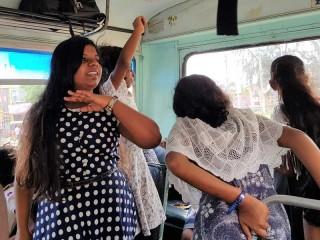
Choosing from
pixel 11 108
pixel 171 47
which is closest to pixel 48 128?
pixel 11 108

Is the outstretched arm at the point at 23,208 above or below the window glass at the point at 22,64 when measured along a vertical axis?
below

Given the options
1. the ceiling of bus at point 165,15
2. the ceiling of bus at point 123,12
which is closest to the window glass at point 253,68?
the ceiling of bus at point 165,15

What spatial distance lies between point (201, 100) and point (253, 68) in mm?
2030

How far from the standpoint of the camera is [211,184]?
1281mm

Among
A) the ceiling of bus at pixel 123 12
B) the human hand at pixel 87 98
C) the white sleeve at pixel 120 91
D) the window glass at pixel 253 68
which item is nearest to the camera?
the human hand at pixel 87 98

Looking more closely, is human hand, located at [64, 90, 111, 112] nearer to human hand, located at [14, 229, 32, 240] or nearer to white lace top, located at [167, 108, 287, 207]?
white lace top, located at [167, 108, 287, 207]

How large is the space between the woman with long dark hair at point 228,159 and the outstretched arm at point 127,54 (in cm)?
44

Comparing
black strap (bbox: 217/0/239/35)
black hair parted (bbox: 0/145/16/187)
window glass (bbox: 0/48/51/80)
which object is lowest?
black hair parted (bbox: 0/145/16/187)

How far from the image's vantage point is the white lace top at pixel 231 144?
1325 mm

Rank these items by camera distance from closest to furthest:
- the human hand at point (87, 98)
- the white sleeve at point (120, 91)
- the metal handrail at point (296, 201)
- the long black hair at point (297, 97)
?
the metal handrail at point (296, 201)
the human hand at point (87, 98)
the white sleeve at point (120, 91)
the long black hair at point (297, 97)

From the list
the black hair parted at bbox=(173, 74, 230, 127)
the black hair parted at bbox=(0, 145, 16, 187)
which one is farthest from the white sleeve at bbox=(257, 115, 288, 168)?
the black hair parted at bbox=(0, 145, 16, 187)

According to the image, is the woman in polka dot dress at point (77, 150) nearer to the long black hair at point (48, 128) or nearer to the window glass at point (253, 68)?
the long black hair at point (48, 128)

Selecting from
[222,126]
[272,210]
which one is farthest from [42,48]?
[272,210]

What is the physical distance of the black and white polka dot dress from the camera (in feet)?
4.72
